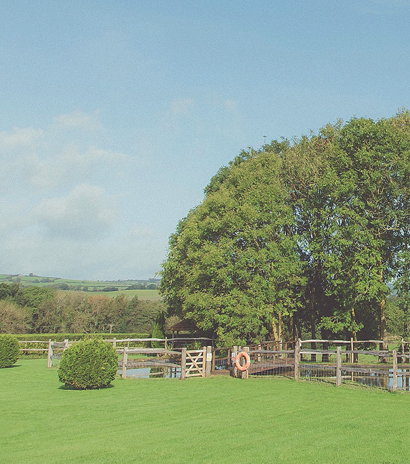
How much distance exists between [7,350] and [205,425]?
18403mm

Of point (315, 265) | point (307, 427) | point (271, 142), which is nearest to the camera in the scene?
point (307, 427)

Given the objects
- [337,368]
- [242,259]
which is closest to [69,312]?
[242,259]

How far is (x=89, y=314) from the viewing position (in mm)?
76875

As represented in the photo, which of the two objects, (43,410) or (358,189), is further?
(358,189)

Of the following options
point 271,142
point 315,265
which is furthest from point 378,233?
point 271,142

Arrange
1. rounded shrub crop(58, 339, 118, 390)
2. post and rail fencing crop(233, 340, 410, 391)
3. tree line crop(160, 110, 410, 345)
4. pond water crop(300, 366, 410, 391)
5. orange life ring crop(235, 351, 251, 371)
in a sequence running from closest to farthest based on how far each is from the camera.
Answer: rounded shrub crop(58, 339, 118, 390) < post and rail fencing crop(233, 340, 410, 391) < pond water crop(300, 366, 410, 391) < orange life ring crop(235, 351, 251, 371) < tree line crop(160, 110, 410, 345)

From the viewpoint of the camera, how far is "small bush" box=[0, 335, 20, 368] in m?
24.8

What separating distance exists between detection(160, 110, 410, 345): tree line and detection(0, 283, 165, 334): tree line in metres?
42.6

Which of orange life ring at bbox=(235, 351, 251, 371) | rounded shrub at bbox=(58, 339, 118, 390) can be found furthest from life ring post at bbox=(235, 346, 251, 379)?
rounded shrub at bbox=(58, 339, 118, 390)

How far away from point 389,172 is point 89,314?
5969 cm

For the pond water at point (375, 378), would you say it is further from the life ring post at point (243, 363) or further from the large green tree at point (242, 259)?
the large green tree at point (242, 259)

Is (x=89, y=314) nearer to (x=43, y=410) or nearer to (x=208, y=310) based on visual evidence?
(x=208, y=310)

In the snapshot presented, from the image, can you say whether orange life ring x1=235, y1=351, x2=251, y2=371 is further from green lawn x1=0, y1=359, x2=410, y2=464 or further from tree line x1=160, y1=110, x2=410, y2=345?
tree line x1=160, y1=110, x2=410, y2=345

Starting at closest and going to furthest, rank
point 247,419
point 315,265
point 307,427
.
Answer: point 307,427
point 247,419
point 315,265
